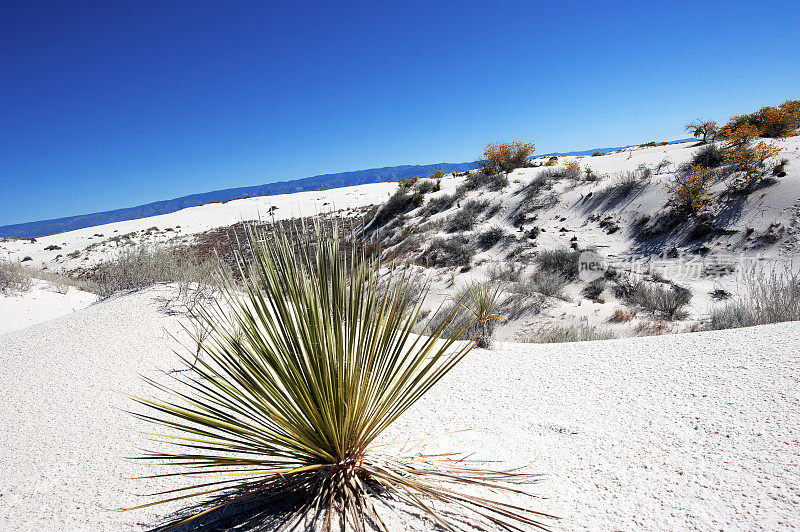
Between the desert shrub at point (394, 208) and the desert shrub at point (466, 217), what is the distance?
457 centimetres

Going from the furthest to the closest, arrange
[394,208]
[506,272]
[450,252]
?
[394,208] < [450,252] < [506,272]

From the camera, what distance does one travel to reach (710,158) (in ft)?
35.3

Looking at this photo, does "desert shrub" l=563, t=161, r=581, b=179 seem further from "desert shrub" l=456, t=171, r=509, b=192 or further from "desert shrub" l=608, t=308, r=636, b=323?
"desert shrub" l=608, t=308, r=636, b=323

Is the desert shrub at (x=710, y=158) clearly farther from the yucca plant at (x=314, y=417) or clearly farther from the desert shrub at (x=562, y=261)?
the yucca plant at (x=314, y=417)

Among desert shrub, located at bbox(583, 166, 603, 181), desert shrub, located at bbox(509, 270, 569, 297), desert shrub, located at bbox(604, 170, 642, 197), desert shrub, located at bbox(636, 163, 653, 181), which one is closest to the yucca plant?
desert shrub, located at bbox(509, 270, 569, 297)

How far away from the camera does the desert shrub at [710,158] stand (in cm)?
1061

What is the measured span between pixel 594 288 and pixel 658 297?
157cm

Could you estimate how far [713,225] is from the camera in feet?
28.7

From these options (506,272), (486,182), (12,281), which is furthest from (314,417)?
(486,182)

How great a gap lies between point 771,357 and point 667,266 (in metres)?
6.55

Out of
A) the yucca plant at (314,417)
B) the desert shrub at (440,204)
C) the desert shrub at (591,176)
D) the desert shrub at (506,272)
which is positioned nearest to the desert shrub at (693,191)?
the desert shrub at (591,176)

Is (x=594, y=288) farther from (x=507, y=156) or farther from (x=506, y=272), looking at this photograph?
(x=507, y=156)

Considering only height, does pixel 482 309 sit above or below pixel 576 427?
above

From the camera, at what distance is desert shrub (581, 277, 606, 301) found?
7.75 m
